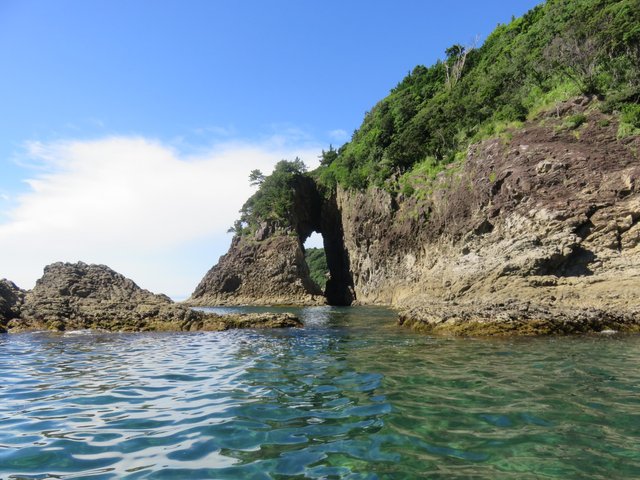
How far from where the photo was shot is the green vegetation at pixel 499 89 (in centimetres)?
2950

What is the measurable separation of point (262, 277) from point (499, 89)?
37213mm

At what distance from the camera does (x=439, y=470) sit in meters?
3.93

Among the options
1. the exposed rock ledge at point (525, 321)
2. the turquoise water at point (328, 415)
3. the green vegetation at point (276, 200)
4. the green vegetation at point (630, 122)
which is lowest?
the exposed rock ledge at point (525, 321)

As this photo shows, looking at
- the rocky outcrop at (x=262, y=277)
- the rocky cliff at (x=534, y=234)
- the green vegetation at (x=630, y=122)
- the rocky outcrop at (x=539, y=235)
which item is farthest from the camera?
the rocky outcrop at (x=262, y=277)

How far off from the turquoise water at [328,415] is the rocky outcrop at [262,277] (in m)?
46.8

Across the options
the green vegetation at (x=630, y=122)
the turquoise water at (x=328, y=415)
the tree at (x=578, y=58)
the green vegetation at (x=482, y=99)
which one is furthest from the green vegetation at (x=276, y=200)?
the turquoise water at (x=328, y=415)

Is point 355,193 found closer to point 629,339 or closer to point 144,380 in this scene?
point 629,339

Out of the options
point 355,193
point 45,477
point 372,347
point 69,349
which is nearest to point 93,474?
point 45,477

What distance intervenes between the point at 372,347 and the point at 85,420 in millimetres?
8374

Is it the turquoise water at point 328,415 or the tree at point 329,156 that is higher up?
the tree at point 329,156

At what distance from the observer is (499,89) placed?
1575 inches

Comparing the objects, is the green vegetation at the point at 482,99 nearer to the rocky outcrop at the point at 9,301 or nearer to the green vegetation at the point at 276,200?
the green vegetation at the point at 276,200

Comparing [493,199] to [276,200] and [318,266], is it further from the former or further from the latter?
[318,266]

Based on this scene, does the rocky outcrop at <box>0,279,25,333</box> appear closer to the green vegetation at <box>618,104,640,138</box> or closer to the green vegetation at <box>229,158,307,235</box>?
the green vegetation at <box>618,104,640,138</box>
